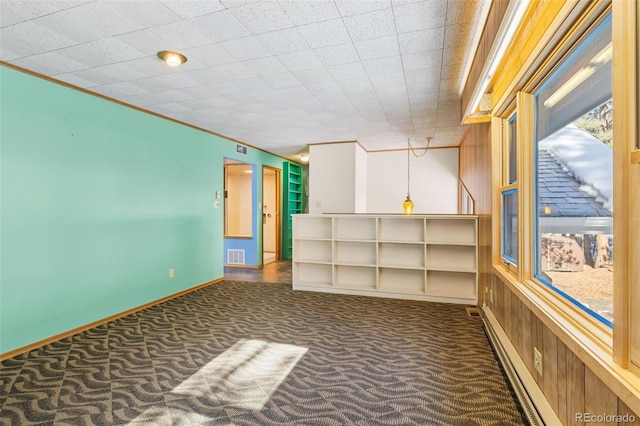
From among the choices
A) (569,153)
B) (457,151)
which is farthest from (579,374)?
(457,151)

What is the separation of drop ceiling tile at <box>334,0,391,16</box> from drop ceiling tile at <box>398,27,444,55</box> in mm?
398

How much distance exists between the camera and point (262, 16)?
6.89ft

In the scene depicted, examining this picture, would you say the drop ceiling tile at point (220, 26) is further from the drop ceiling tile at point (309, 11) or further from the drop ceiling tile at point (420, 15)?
the drop ceiling tile at point (420, 15)

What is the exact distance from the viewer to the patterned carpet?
1834 millimetres

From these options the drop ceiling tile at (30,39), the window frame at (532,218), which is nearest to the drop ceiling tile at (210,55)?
the drop ceiling tile at (30,39)

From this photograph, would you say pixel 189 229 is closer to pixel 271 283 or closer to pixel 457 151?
pixel 271 283

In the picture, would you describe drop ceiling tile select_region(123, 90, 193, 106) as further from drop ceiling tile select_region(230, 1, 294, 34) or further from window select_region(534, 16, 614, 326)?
window select_region(534, 16, 614, 326)

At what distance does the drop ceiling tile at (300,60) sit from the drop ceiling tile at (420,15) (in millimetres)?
754

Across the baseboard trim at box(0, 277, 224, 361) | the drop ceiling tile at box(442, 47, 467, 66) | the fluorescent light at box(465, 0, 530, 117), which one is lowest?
the baseboard trim at box(0, 277, 224, 361)

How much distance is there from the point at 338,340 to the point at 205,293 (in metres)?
2.53

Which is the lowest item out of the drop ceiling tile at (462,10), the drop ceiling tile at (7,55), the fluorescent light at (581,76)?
the fluorescent light at (581,76)

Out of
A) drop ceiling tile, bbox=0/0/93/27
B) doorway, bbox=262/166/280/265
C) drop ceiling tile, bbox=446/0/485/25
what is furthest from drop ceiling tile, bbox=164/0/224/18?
doorway, bbox=262/166/280/265

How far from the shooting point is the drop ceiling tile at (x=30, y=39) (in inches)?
86.3

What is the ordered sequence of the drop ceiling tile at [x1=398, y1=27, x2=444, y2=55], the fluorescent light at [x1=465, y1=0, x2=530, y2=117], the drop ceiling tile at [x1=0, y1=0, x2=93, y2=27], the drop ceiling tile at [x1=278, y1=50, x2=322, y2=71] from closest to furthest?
the fluorescent light at [x1=465, y1=0, x2=530, y2=117], the drop ceiling tile at [x1=0, y1=0, x2=93, y2=27], the drop ceiling tile at [x1=398, y1=27, x2=444, y2=55], the drop ceiling tile at [x1=278, y1=50, x2=322, y2=71]
